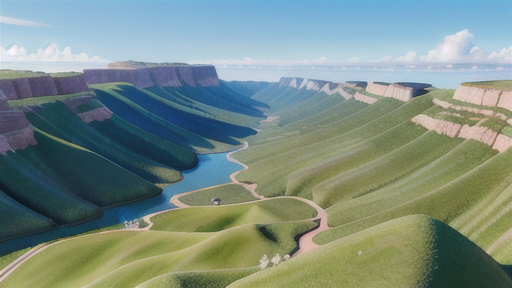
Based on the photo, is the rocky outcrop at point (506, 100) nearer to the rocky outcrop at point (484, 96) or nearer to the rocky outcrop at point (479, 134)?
the rocky outcrop at point (484, 96)

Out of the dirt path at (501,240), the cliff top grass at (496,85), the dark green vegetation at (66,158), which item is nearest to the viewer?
the dirt path at (501,240)

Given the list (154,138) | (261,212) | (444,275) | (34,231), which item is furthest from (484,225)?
(154,138)

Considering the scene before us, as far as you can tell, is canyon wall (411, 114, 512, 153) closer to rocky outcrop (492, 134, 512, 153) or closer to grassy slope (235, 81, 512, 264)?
rocky outcrop (492, 134, 512, 153)

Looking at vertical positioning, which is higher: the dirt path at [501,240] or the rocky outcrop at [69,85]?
the rocky outcrop at [69,85]

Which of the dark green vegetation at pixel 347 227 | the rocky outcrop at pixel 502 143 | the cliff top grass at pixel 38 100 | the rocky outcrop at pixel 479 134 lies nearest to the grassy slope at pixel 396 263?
the dark green vegetation at pixel 347 227

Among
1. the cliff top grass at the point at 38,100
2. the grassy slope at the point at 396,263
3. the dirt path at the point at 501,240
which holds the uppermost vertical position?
the cliff top grass at the point at 38,100

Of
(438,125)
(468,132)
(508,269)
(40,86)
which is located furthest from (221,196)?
(40,86)

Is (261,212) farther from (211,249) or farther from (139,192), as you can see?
(139,192)

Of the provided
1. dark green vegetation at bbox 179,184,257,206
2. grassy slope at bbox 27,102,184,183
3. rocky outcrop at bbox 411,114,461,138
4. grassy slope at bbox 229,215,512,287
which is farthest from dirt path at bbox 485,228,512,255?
grassy slope at bbox 27,102,184,183
